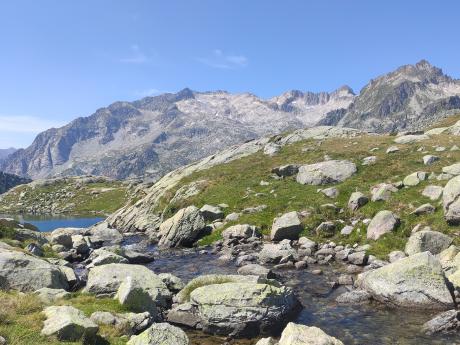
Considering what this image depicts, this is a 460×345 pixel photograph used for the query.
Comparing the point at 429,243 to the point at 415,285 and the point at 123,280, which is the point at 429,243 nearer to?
the point at 415,285

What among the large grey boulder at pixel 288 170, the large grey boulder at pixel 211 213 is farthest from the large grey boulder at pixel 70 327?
the large grey boulder at pixel 288 170

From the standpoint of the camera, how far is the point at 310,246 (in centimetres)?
3662

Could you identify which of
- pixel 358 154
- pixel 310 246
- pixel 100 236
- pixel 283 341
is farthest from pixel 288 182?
pixel 283 341

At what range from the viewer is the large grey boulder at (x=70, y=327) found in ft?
47.5

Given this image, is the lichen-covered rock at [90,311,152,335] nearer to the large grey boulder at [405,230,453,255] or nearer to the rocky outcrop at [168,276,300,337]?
the rocky outcrop at [168,276,300,337]

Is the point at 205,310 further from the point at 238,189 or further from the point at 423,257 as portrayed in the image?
the point at 238,189

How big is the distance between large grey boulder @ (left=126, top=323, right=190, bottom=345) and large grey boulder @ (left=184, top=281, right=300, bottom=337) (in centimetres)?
432

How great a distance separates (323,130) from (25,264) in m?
74.3

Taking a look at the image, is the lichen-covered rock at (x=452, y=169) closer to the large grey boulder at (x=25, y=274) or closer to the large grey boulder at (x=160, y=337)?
the large grey boulder at (x=160, y=337)

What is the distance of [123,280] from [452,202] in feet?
87.0

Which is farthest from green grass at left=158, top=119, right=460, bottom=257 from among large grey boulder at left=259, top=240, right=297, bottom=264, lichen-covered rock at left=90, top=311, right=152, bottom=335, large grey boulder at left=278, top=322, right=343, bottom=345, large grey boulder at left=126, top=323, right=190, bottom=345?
large grey boulder at left=126, top=323, right=190, bottom=345

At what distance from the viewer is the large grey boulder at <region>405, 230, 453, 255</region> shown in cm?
2978

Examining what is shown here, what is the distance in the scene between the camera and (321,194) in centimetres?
4731

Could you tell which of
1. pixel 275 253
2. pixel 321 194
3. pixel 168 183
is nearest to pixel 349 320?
pixel 275 253
